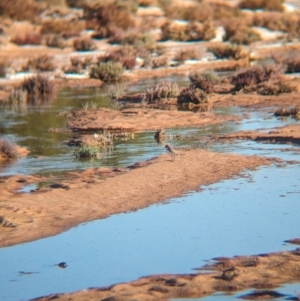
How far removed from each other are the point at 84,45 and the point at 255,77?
1354 cm

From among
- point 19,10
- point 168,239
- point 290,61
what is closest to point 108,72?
point 290,61

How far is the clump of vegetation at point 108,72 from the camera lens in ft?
100

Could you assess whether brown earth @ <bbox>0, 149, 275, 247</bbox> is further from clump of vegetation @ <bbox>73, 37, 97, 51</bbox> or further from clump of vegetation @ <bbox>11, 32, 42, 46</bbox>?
clump of vegetation @ <bbox>11, 32, 42, 46</bbox>

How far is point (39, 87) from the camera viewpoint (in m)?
27.2

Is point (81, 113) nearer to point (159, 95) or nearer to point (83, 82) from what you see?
point (159, 95)

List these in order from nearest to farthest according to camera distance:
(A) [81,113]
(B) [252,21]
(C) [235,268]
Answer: (C) [235,268], (A) [81,113], (B) [252,21]

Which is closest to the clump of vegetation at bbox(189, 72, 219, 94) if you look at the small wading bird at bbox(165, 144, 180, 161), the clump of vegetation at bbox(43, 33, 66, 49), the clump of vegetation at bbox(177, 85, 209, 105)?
the clump of vegetation at bbox(177, 85, 209, 105)

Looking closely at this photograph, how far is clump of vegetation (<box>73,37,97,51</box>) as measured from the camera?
37500mm

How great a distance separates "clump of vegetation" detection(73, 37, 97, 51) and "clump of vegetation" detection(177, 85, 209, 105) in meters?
14.6

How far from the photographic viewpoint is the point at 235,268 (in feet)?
27.9

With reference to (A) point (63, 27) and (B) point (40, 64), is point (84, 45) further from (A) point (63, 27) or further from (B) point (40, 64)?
(B) point (40, 64)

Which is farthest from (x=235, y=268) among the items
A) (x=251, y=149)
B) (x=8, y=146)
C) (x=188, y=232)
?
(x=8, y=146)

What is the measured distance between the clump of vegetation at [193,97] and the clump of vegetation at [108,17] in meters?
19.4

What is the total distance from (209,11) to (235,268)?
46657 mm
